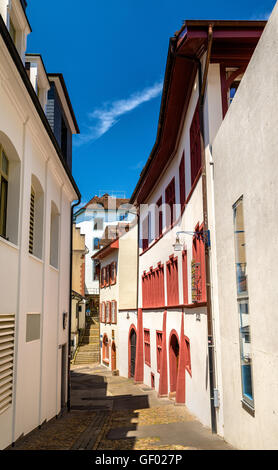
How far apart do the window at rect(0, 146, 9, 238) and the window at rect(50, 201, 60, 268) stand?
4.52 meters

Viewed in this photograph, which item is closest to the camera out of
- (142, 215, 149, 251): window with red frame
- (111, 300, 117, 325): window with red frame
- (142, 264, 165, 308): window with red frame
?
(142, 264, 165, 308): window with red frame

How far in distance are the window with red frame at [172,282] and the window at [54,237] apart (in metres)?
4.77

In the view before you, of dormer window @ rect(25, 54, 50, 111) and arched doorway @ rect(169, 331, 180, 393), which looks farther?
arched doorway @ rect(169, 331, 180, 393)

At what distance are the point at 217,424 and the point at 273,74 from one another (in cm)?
741

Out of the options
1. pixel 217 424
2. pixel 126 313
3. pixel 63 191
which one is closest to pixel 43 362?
pixel 217 424

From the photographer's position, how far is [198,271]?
39.8 feet

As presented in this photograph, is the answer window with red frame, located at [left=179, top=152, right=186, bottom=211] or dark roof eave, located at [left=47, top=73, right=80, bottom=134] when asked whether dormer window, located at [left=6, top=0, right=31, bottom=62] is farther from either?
window with red frame, located at [left=179, top=152, right=186, bottom=211]

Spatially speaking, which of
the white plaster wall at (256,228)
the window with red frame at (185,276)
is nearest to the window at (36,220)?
the white plaster wall at (256,228)

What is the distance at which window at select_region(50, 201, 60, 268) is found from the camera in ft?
45.3

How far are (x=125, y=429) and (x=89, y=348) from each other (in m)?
28.7

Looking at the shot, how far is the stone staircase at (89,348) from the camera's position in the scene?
121ft

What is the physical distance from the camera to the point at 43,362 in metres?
11.4

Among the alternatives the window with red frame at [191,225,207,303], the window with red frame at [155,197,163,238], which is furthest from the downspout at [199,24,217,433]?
the window with red frame at [155,197,163,238]
